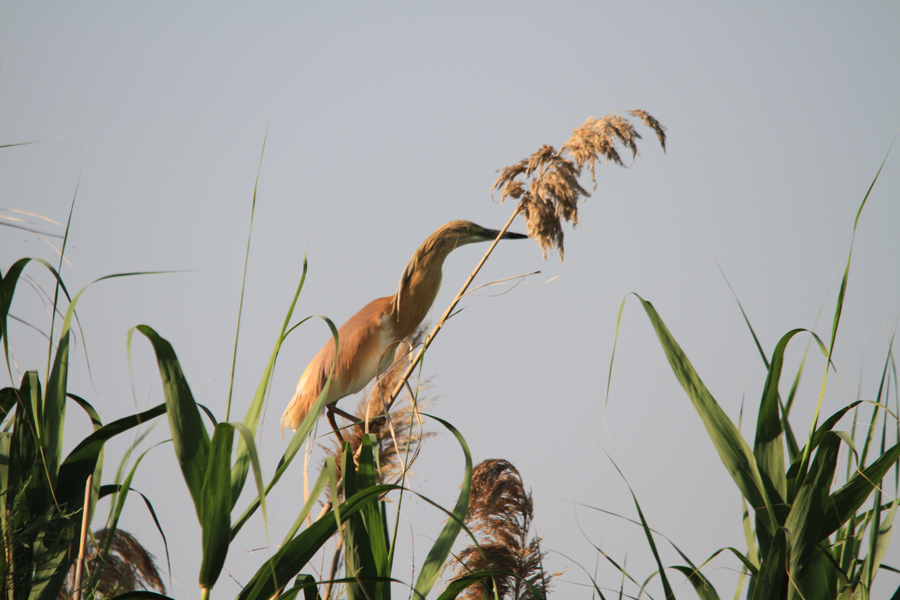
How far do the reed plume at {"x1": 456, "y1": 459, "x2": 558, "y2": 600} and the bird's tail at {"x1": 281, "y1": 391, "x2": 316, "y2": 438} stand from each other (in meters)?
0.86

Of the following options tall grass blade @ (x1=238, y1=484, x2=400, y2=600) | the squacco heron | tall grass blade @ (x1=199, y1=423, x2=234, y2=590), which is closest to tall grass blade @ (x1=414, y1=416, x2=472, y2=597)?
tall grass blade @ (x1=238, y1=484, x2=400, y2=600)

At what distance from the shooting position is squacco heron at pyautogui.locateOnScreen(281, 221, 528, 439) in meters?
2.14

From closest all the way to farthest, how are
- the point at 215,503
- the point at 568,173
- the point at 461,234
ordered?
the point at 215,503
the point at 568,173
the point at 461,234

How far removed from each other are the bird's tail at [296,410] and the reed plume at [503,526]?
86 cm

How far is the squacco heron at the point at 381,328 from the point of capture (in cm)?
214

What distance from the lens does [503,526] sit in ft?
5.49

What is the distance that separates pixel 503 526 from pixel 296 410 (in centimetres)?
99

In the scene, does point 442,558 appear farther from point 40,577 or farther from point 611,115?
point 611,115

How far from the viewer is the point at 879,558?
0.70 meters

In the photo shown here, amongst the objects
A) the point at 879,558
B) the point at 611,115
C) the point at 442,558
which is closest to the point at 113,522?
the point at 442,558

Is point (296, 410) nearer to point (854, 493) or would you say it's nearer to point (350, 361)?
point (350, 361)

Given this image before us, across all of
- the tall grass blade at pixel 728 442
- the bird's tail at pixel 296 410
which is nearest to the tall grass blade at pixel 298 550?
the tall grass blade at pixel 728 442

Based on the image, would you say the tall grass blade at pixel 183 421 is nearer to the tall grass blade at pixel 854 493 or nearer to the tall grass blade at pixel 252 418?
the tall grass blade at pixel 252 418

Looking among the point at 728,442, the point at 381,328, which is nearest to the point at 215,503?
the point at 728,442
